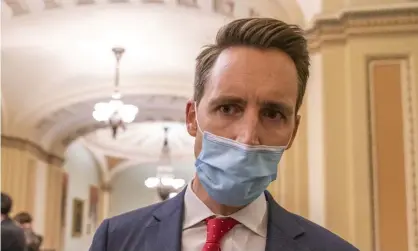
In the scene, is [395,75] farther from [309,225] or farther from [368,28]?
[309,225]

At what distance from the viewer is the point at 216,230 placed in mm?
1570

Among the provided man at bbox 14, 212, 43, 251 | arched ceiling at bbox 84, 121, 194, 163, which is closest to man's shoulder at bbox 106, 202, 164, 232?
man at bbox 14, 212, 43, 251

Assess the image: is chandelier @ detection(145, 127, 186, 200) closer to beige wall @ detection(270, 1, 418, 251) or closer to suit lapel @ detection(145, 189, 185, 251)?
beige wall @ detection(270, 1, 418, 251)

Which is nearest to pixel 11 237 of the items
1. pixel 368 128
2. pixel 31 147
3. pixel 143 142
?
pixel 368 128

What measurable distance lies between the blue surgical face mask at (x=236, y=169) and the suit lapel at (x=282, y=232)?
101 mm

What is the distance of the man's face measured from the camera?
1.55m

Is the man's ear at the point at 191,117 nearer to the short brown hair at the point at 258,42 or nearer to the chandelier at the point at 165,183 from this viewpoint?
the short brown hair at the point at 258,42

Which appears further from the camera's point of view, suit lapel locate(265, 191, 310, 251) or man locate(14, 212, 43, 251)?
man locate(14, 212, 43, 251)

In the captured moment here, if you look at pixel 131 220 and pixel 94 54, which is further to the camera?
pixel 94 54

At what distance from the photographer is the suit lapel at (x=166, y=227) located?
5.26 feet

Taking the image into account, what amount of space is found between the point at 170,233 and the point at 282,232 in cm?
30

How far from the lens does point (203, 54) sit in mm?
1694

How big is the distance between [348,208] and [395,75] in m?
1.20

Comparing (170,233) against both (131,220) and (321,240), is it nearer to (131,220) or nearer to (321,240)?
(131,220)
